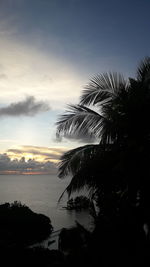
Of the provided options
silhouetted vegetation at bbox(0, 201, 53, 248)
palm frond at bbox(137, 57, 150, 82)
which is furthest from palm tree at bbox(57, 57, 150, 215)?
silhouetted vegetation at bbox(0, 201, 53, 248)

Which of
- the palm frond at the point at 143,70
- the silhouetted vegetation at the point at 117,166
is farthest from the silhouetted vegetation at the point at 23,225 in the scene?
the palm frond at the point at 143,70

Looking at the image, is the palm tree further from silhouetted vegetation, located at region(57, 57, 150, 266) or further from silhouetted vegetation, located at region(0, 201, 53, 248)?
silhouetted vegetation, located at region(0, 201, 53, 248)

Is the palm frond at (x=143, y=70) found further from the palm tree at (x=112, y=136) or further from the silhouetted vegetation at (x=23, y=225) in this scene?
the silhouetted vegetation at (x=23, y=225)

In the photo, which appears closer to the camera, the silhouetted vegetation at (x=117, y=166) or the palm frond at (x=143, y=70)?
the silhouetted vegetation at (x=117, y=166)

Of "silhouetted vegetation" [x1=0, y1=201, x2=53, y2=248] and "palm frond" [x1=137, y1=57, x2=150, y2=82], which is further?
"silhouetted vegetation" [x1=0, y1=201, x2=53, y2=248]

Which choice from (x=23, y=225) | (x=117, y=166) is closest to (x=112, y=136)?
(x=117, y=166)

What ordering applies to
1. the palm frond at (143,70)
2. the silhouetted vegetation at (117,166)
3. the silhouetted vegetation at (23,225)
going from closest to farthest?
the silhouetted vegetation at (117,166)
the palm frond at (143,70)
the silhouetted vegetation at (23,225)

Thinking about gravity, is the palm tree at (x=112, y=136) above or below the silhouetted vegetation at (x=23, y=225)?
above

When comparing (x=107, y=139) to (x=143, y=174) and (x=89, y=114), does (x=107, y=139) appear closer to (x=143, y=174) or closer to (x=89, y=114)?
(x=89, y=114)

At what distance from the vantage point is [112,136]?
6555mm

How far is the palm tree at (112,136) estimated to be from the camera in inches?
223

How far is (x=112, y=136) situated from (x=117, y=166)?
125 centimetres

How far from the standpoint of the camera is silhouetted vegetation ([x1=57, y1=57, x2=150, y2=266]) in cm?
417

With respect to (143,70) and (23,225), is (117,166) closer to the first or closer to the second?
(143,70)
